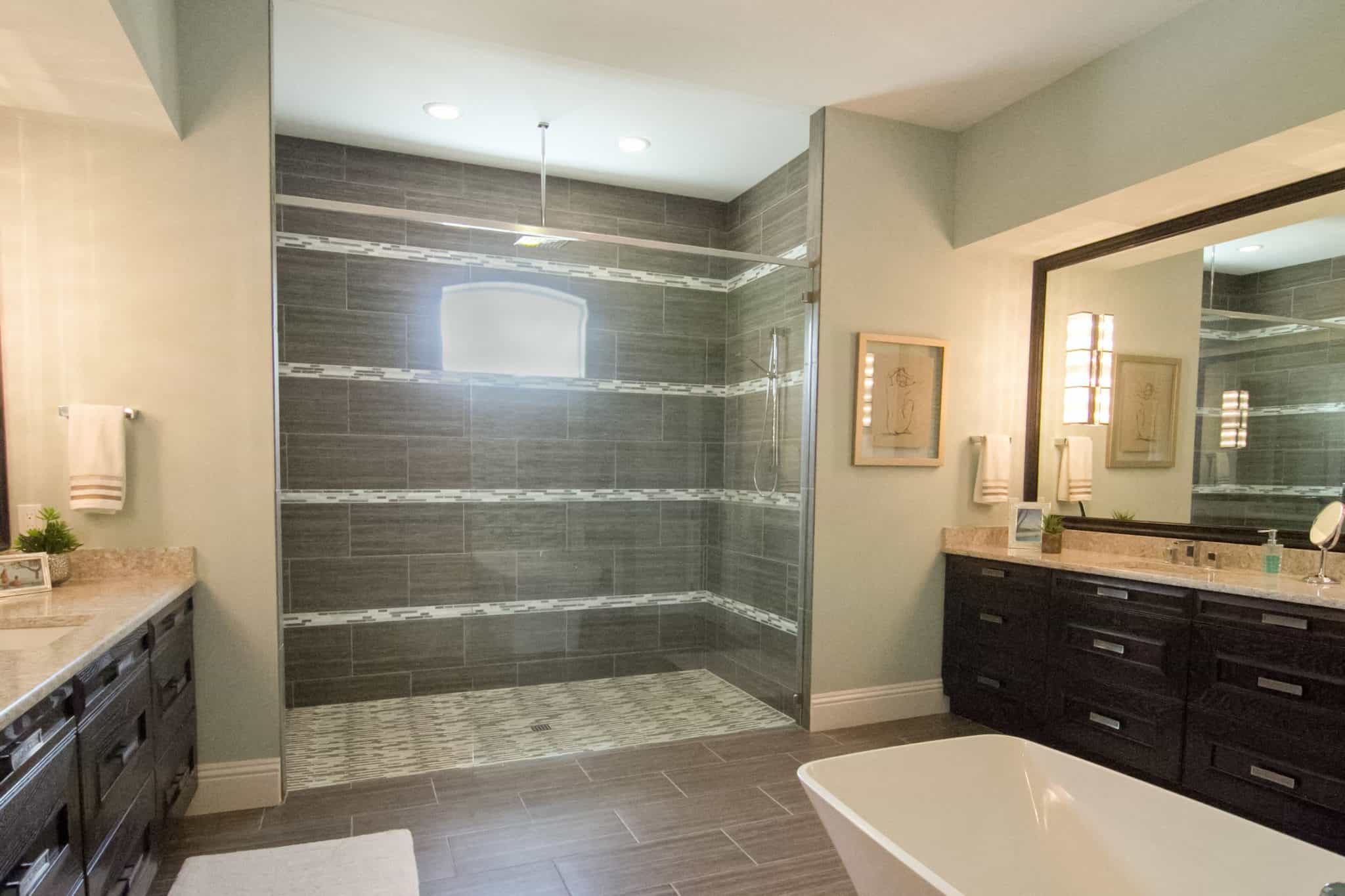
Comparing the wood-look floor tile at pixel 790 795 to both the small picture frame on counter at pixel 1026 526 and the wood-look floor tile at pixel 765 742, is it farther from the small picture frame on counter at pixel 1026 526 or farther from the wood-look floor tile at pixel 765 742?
the small picture frame on counter at pixel 1026 526

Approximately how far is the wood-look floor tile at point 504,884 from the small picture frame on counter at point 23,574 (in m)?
1.48

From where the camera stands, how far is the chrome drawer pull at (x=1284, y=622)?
2.28 metres

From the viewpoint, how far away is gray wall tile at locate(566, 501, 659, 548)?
3.94 meters

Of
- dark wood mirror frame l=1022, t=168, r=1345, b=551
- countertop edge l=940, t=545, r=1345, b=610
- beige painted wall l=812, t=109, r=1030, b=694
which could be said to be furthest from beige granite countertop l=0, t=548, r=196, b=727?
dark wood mirror frame l=1022, t=168, r=1345, b=551

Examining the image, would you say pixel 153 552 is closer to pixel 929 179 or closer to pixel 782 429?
pixel 782 429

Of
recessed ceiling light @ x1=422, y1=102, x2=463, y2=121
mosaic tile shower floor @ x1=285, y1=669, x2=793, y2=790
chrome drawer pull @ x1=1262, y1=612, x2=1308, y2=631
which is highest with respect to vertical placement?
recessed ceiling light @ x1=422, y1=102, x2=463, y2=121

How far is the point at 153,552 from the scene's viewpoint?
2.51 m

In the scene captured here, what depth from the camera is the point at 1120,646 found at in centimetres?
286

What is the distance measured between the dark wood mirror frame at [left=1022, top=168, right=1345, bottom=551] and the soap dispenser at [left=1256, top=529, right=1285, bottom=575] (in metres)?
0.05

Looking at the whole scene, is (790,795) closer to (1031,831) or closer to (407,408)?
(1031,831)

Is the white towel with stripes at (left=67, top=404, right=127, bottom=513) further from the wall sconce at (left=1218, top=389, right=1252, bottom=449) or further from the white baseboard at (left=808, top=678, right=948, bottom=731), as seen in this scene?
the wall sconce at (left=1218, top=389, right=1252, bottom=449)

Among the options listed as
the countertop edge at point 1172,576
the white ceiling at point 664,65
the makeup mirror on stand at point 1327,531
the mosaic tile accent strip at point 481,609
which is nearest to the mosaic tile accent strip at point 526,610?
the mosaic tile accent strip at point 481,609

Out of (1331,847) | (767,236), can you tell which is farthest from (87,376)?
(1331,847)

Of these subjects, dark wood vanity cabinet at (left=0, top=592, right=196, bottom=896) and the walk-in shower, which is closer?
dark wood vanity cabinet at (left=0, top=592, right=196, bottom=896)
